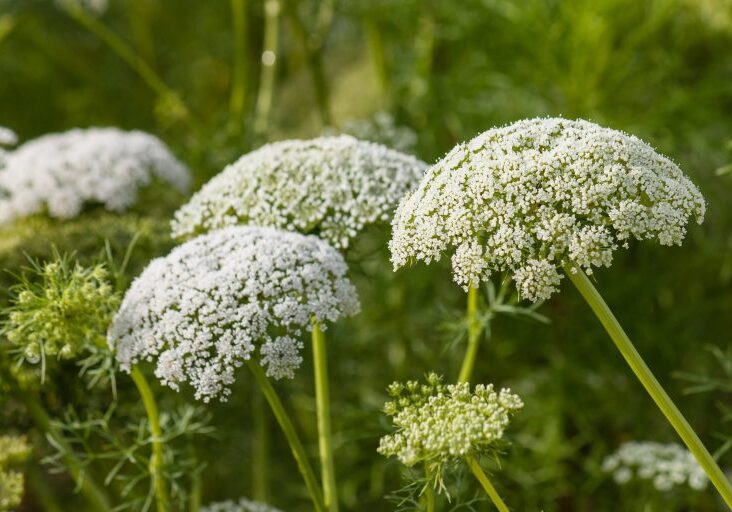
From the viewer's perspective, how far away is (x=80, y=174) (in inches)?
170

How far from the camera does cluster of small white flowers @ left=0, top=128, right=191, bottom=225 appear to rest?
4238 millimetres

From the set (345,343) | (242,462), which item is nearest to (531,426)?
(345,343)

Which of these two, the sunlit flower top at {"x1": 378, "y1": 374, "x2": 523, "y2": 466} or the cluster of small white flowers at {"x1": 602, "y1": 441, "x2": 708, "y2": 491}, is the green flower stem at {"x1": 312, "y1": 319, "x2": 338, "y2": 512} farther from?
the cluster of small white flowers at {"x1": 602, "y1": 441, "x2": 708, "y2": 491}

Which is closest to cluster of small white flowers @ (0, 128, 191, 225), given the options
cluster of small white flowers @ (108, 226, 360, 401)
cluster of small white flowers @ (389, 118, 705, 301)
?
cluster of small white flowers @ (108, 226, 360, 401)

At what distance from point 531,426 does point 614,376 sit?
666 millimetres

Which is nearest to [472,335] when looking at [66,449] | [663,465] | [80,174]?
[663,465]

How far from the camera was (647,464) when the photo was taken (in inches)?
162

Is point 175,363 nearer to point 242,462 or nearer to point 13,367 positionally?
point 13,367

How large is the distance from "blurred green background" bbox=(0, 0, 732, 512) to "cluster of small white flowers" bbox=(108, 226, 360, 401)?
1.98 m

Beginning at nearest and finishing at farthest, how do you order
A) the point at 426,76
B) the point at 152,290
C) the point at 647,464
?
the point at 152,290 < the point at 647,464 < the point at 426,76

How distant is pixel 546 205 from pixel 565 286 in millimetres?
3432

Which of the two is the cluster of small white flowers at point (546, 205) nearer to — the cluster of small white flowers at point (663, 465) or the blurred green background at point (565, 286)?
the cluster of small white flowers at point (663, 465)

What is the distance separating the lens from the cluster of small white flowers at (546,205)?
2316 millimetres

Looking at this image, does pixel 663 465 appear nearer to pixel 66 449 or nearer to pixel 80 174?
pixel 66 449
